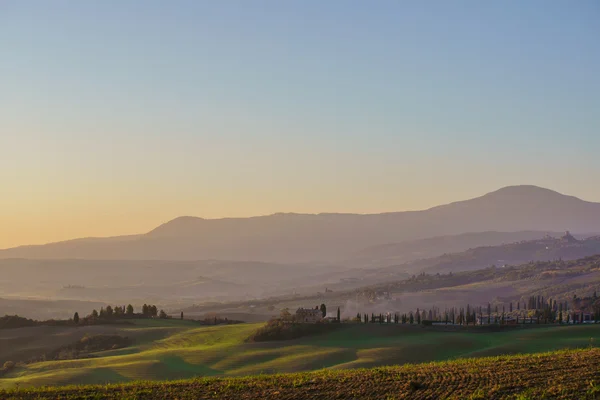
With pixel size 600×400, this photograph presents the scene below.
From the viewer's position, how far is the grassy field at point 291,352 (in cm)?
8494

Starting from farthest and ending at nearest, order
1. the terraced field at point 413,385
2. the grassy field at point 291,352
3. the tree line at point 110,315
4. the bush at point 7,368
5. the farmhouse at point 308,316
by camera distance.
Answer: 1. the tree line at point 110,315
2. the farmhouse at point 308,316
3. the bush at point 7,368
4. the grassy field at point 291,352
5. the terraced field at point 413,385

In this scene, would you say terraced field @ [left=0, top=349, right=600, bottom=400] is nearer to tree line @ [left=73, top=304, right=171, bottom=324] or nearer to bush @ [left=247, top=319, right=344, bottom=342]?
bush @ [left=247, top=319, right=344, bottom=342]

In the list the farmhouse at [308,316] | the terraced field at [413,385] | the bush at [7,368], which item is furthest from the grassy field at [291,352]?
the terraced field at [413,385]

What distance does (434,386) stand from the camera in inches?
1780

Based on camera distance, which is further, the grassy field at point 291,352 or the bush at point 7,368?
the bush at point 7,368

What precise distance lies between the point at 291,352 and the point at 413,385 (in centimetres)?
5822

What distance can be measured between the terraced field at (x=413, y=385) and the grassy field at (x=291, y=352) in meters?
26.6

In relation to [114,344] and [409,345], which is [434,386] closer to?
[409,345]

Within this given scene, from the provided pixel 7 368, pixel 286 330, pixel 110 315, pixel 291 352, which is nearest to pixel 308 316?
pixel 286 330

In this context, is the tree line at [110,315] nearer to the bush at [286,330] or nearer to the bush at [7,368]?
the bush at [7,368]

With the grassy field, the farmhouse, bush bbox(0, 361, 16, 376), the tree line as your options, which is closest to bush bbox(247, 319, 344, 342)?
the grassy field

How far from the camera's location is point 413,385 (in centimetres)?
4488

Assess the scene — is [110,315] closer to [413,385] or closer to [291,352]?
[291,352]

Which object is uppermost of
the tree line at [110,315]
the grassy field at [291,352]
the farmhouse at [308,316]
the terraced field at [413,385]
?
the tree line at [110,315]
